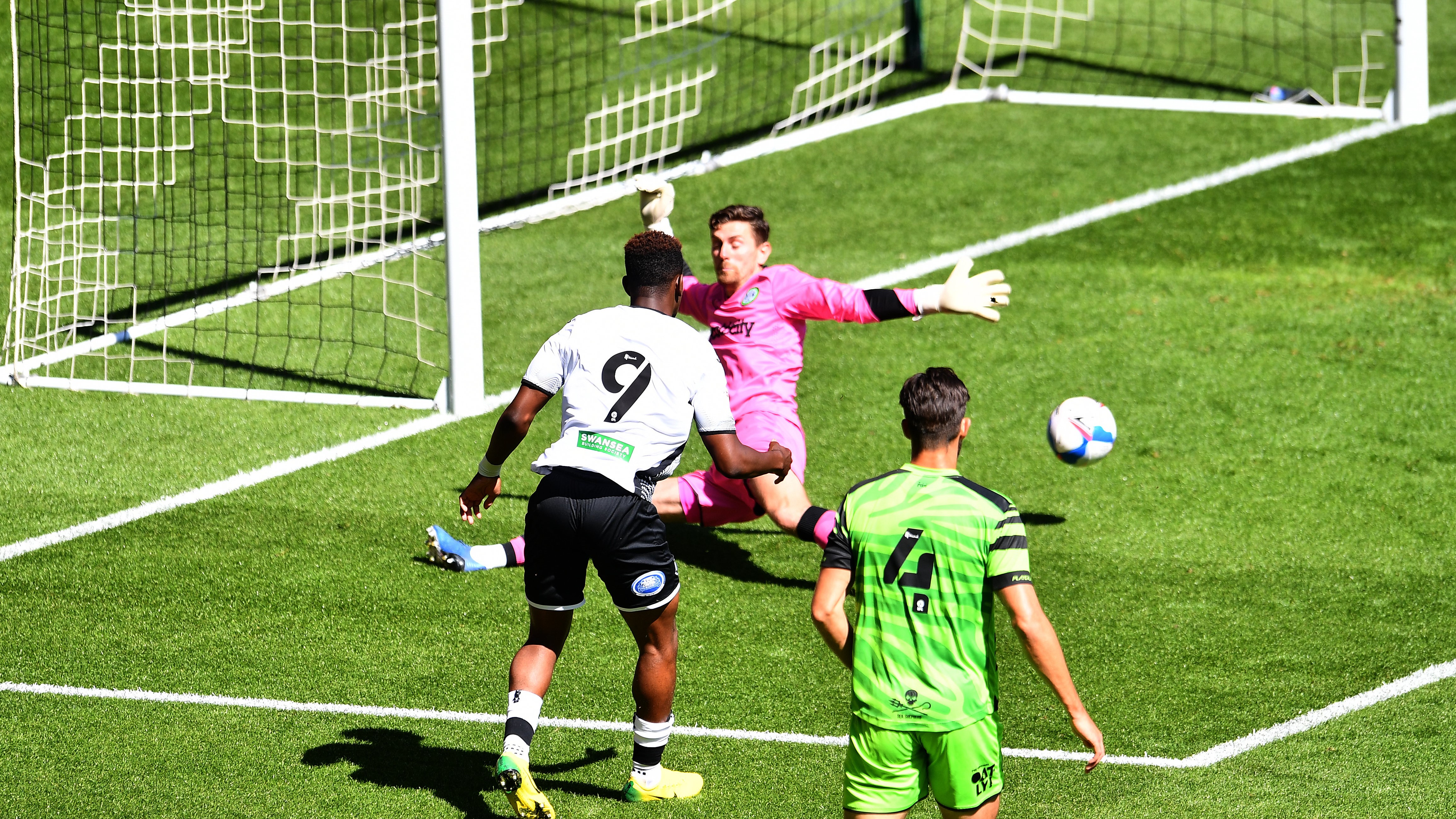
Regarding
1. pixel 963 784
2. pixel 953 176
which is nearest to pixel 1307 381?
pixel 953 176

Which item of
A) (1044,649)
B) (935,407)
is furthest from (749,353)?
(1044,649)

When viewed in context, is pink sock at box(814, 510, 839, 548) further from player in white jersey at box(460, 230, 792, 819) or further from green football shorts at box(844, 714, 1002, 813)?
green football shorts at box(844, 714, 1002, 813)

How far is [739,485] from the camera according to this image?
26.1 feet

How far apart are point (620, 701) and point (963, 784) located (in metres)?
2.63

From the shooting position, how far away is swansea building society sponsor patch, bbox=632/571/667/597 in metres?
5.57

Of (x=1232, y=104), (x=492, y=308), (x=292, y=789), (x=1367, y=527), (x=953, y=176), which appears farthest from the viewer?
(x=1232, y=104)

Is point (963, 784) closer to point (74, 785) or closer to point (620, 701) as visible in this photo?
point (620, 701)

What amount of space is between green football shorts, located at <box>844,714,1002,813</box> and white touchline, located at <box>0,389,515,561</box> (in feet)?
17.7

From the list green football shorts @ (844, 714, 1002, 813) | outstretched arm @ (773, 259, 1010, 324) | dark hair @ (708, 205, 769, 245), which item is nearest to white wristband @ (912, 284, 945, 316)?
outstretched arm @ (773, 259, 1010, 324)

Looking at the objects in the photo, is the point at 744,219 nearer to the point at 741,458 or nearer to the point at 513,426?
the point at 741,458

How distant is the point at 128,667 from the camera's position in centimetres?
712

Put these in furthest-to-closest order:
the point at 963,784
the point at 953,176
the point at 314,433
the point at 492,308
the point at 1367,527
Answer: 1. the point at 953,176
2. the point at 492,308
3. the point at 314,433
4. the point at 1367,527
5. the point at 963,784

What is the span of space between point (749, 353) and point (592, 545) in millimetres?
2717

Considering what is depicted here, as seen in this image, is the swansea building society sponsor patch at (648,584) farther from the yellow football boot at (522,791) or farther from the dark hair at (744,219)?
the dark hair at (744,219)
